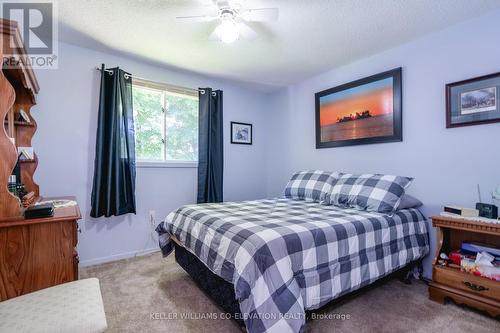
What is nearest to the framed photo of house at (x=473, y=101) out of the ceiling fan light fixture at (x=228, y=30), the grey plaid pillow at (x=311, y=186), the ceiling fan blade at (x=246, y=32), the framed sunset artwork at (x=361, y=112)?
the framed sunset artwork at (x=361, y=112)

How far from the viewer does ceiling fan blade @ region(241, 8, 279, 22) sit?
178 cm

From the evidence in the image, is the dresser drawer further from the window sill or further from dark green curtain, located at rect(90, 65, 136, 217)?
dark green curtain, located at rect(90, 65, 136, 217)

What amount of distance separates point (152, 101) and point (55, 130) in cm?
107

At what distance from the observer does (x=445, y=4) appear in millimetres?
1885

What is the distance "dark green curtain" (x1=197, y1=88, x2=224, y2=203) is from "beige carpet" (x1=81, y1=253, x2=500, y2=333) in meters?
1.23

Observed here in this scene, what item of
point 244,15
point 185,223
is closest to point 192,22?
point 244,15

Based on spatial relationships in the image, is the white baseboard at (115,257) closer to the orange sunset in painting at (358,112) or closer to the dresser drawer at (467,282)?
the orange sunset in painting at (358,112)

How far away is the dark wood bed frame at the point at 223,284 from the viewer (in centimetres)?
158

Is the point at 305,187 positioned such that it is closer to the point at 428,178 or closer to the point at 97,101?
the point at 428,178

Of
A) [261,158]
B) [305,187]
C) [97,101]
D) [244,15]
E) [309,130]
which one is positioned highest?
[244,15]

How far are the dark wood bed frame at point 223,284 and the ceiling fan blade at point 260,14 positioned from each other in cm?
188

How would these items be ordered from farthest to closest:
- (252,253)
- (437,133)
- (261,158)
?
(261,158)
(437,133)
(252,253)

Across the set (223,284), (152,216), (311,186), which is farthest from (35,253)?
(311,186)

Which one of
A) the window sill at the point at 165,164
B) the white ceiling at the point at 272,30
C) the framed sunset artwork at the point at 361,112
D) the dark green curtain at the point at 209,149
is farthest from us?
the dark green curtain at the point at 209,149
